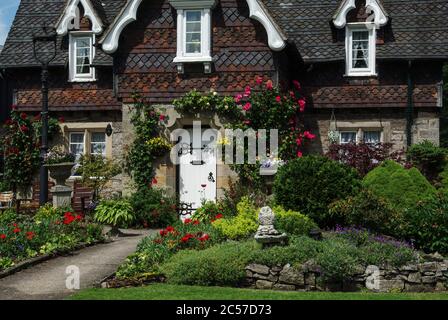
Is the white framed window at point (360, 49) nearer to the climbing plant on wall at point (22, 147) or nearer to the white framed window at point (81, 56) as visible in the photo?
the white framed window at point (81, 56)

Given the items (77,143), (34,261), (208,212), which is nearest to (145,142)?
(208,212)

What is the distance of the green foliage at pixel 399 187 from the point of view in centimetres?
1420

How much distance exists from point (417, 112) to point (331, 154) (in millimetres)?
2977

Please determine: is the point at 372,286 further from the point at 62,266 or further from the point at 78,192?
the point at 78,192

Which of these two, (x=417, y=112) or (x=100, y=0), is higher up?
(x=100, y=0)

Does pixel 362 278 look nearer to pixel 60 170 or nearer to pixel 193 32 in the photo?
pixel 60 170

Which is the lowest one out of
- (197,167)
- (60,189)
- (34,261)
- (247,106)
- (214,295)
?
(214,295)

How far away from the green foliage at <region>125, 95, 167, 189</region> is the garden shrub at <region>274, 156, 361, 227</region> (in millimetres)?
5095

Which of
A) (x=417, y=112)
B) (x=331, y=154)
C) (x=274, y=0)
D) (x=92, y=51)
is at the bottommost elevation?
(x=331, y=154)

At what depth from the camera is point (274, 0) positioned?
75.3ft

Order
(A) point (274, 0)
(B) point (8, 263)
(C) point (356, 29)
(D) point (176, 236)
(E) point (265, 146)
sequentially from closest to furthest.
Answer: (B) point (8, 263) < (D) point (176, 236) < (E) point (265, 146) < (C) point (356, 29) < (A) point (274, 0)

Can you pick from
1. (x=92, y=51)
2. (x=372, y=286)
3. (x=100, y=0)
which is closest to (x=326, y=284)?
(x=372, y=286)

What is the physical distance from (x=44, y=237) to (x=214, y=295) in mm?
4837

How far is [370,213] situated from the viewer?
522 inches
